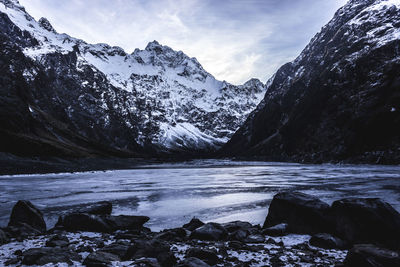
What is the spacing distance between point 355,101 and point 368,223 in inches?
4940

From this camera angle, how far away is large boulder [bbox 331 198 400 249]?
12789mm

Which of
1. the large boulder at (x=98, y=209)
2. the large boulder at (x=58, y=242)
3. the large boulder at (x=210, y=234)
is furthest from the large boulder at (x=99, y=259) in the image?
the large boulder at (x=98, y=209)

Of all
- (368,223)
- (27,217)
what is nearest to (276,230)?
(368,223)

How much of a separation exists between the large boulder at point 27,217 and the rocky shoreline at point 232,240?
0.05 meters

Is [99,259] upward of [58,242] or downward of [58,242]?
upward

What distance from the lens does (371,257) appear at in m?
9.01

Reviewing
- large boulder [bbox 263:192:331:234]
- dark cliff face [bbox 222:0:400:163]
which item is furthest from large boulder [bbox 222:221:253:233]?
dark cliff face [bbox 222:0:400:163]

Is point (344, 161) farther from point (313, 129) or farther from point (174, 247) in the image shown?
point (174, 247)

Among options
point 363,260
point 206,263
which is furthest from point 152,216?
point 363,260

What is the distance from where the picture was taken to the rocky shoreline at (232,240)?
32.6ft

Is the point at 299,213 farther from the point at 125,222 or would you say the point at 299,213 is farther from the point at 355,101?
the point at 355,101

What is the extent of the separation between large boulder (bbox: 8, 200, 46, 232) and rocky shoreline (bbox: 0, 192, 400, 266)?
51 mm

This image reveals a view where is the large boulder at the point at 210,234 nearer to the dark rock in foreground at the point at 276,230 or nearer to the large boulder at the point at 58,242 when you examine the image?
the dark rock in foreground at the point at 276,230

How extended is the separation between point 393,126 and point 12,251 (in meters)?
112
